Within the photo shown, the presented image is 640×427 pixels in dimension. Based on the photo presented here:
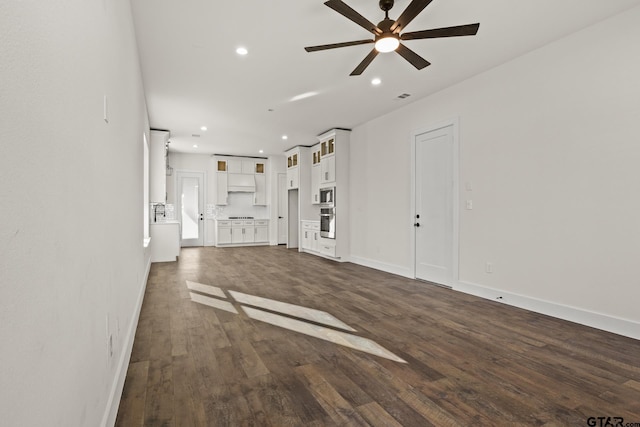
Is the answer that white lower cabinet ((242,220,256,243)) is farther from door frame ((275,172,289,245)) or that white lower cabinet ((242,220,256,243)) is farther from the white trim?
the white trim

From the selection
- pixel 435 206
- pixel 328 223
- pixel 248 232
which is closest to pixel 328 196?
pixel 328 223

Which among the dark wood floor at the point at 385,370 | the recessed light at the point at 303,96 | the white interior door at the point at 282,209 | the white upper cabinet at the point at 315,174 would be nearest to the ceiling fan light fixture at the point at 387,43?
the recessed light at the point at 303,96

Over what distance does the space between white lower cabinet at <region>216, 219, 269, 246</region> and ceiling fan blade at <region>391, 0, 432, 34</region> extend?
8.04 m

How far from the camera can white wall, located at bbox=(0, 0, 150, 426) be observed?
63cm

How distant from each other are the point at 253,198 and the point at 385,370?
8.94 meters

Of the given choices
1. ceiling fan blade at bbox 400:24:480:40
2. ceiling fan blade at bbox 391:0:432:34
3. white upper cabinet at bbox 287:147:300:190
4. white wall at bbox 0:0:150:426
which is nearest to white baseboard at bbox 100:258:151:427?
white wall at bbox 0:0:150:426

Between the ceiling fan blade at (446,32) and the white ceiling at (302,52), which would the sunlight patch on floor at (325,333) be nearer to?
the ceiling fan blade at (446,32)

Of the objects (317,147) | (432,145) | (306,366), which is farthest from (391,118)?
(306,366)

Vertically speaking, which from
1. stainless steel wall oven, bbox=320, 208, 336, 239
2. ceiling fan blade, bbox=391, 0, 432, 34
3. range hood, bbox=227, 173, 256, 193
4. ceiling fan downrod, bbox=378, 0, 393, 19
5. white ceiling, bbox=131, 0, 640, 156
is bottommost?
stainless steel wall oven, bbox=320, 208, 336, 239

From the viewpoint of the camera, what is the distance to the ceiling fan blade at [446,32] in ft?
8.21

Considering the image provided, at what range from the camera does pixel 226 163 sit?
10.1 metres

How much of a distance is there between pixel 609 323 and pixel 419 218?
261 cm

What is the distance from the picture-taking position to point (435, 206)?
4945 mm

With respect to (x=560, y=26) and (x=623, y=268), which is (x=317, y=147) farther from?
(x=623, y=268)
